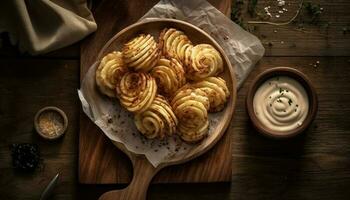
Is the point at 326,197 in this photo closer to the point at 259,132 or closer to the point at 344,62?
the point at 259,132

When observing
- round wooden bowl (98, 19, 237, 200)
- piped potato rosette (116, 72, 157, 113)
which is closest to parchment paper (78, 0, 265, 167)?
round wooden bowl (98, 19, 237, 200)

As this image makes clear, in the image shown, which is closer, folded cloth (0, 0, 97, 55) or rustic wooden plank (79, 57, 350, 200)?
folded cloth (0, 0, 97, 55)

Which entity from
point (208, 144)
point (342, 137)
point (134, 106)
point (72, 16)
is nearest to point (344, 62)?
point (342, 137)

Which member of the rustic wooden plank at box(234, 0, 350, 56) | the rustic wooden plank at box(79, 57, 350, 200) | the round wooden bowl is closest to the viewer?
the round wooden bowl

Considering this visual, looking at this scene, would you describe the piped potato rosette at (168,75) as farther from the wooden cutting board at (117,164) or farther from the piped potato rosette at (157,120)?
the wooden cutting board at (117,164)

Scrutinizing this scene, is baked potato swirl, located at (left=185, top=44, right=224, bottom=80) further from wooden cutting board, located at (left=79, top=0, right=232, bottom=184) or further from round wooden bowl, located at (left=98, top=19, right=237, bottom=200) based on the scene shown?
wooden cutting board, located at (left=79, top=0, right=232, bottom=184)

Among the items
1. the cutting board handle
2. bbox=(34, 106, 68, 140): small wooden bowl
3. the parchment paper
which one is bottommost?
the cutting board handle

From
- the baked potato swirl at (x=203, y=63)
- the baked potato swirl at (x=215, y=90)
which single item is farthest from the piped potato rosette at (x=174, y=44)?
the baked potato swirl at (x=215, y=90)

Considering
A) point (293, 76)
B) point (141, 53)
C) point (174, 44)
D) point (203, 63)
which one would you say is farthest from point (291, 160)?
point (141, 53)
